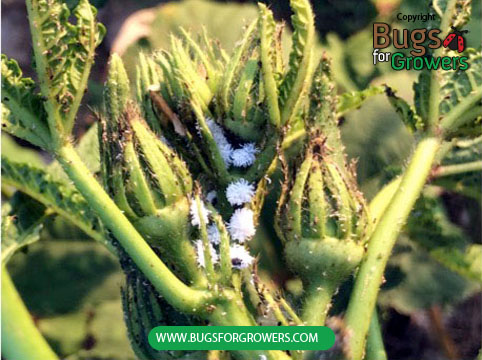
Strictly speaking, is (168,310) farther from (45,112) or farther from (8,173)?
(8,173)

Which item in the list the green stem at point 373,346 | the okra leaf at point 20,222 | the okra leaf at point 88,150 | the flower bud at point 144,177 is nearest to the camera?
the flower bud at point 144,177

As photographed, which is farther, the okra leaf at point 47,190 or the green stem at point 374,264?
the okra leaf at point 47,190

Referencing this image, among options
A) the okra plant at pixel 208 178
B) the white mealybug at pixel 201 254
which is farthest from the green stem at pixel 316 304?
the white mealybug at pixel 201 254

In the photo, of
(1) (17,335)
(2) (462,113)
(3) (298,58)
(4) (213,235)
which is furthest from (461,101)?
(1) (17,335)

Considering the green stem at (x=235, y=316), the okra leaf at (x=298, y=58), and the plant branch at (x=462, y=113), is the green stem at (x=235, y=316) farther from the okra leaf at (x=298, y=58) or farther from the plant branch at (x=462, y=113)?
the plant branch at (x=462, y=113)

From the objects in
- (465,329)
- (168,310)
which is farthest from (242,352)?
(465,329)

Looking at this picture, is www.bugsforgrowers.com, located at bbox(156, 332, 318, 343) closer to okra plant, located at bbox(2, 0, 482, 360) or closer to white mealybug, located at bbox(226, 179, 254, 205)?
okra plant, located at bbox(2, 0, 482, 360)
